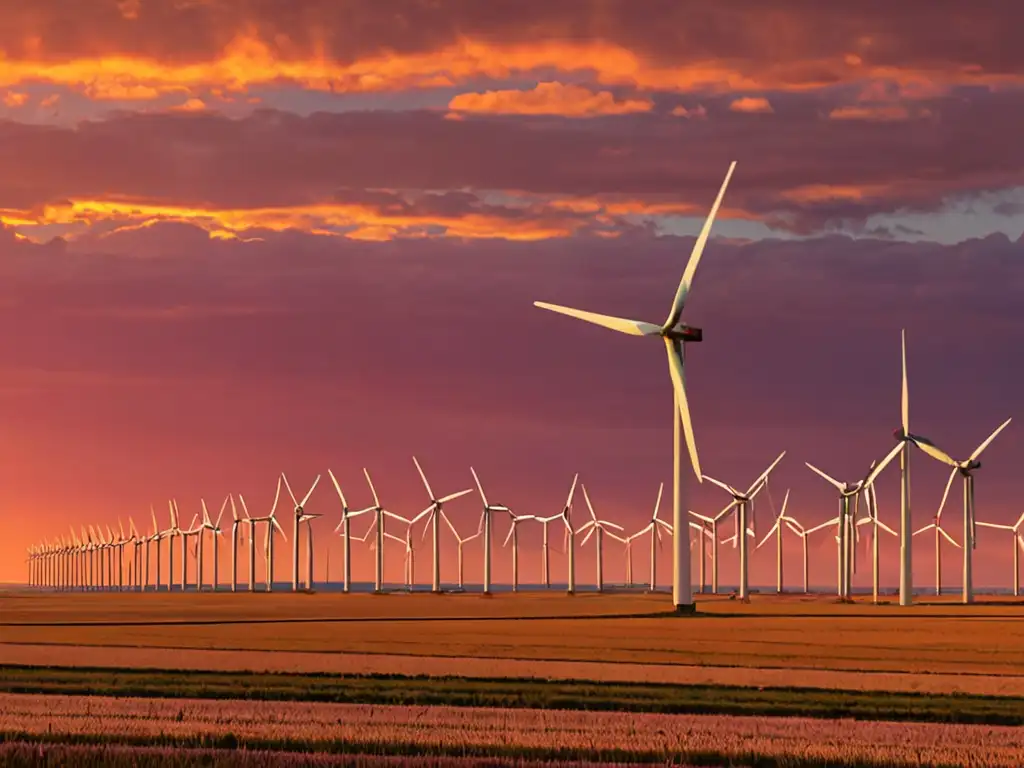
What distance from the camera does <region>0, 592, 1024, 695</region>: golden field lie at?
58906 mm

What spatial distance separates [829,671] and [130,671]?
79.1ft

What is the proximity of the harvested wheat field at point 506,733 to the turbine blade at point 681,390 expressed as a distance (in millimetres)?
A: 68490

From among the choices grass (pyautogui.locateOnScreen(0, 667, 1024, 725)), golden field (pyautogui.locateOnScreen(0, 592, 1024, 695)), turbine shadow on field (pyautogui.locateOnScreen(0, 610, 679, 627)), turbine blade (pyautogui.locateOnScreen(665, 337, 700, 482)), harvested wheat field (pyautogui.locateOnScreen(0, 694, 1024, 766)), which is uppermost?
turbine blade (pyautogui.locateOnScreen(665, 337, 700, 482))

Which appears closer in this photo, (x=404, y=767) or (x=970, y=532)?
(x=404, y=767)

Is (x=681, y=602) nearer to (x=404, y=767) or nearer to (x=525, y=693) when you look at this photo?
(x=525, y=693)

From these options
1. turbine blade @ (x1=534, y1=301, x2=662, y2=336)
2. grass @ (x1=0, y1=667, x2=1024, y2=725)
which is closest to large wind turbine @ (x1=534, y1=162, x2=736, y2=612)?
turbine blade @ (x1=534, y1=301, x2=662, y2=336)

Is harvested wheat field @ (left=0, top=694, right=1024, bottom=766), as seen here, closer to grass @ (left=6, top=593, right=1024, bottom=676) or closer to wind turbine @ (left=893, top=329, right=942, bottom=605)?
grass @ (left=6, top=593, right=1024, bottom=676)

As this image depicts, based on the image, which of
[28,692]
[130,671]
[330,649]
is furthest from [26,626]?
[28,692]

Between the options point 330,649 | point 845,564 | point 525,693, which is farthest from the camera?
point 845,564

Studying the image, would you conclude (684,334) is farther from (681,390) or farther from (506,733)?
(506,733)

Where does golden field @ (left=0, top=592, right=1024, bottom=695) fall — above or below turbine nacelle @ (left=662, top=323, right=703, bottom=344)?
below

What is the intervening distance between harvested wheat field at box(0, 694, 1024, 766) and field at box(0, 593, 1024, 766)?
0.08 m

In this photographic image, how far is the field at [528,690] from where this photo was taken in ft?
102

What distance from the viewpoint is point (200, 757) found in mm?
26453
